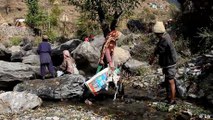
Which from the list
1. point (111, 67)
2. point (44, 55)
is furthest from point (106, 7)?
point (111, 67)

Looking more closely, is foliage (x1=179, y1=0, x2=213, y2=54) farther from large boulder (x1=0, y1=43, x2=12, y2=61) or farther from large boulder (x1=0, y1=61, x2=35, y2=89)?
large boulder (x1=0, y1=43, x2=12, y2=61)

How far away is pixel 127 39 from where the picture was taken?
2138 centimetres

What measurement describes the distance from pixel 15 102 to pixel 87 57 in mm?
7100

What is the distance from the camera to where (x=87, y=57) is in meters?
17.2

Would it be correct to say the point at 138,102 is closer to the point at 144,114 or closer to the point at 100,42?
the point at 144,114

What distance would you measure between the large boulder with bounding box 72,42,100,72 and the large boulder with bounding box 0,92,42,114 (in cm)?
665

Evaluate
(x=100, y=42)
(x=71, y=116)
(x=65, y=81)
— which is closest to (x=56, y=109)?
(x=71, y=116)

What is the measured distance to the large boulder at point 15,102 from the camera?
1020 centimetres

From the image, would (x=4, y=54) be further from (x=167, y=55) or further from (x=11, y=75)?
(x=167, y=55)

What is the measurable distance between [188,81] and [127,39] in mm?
8754

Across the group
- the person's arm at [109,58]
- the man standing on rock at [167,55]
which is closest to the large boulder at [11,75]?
the person's arm at [109,58]

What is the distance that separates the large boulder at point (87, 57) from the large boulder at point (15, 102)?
262 inches

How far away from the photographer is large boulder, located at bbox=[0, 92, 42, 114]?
33.5 ft

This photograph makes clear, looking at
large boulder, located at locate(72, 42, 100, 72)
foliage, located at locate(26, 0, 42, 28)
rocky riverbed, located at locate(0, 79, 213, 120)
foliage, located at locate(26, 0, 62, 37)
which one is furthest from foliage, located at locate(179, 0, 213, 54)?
foliage, located at locate(26, 0, 42, 28)
